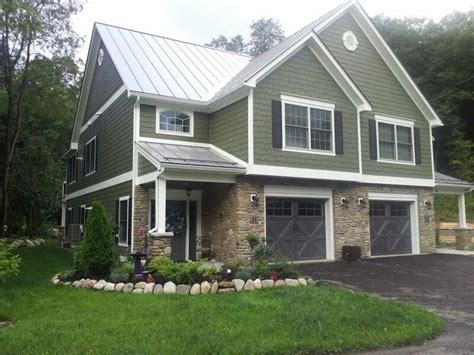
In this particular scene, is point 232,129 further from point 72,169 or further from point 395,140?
point 72,169

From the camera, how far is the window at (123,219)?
47.4 ft

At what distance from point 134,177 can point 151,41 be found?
23.5 ft

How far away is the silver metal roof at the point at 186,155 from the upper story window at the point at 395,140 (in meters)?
6.52

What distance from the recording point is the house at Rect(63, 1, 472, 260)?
13.0m

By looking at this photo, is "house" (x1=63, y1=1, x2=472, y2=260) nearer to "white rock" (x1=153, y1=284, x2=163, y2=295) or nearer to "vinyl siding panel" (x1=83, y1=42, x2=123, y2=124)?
"vinyl siding panel" (x1=83, y1=42, x2=123, y2=124)

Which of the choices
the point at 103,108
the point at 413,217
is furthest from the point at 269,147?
the point at 103,108

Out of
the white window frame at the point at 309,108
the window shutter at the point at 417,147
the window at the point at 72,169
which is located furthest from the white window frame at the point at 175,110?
the window at the point at 72,169

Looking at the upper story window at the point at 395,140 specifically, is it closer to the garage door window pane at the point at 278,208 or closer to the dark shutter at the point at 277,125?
A: the garage door window pane at the point at 278,208

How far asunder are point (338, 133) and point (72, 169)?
51.1 ft

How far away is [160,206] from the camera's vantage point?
1159 cm

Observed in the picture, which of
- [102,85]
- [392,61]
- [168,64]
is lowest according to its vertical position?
[102,85]

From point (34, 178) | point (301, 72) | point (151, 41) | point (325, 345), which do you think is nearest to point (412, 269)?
point (301, 72)

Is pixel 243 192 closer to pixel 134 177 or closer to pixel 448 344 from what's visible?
pixel 134 177

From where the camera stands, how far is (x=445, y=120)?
105 feet
